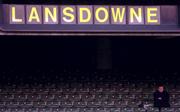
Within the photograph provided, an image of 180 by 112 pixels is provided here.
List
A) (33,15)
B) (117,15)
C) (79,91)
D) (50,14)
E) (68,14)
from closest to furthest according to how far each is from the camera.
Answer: (33,15), (50,14), (68,14), (117,15), (79,91)

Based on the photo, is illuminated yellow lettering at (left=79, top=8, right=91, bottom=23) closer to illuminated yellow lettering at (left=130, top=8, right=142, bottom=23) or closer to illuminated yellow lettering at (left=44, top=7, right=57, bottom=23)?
illuminated yellow lettering at (left=44, top=7, right=57, bottom=23)

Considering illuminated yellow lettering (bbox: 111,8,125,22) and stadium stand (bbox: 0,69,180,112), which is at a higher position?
illuminated yellow lettering (bbox: 111,8,125,22)

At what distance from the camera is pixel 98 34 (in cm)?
2202

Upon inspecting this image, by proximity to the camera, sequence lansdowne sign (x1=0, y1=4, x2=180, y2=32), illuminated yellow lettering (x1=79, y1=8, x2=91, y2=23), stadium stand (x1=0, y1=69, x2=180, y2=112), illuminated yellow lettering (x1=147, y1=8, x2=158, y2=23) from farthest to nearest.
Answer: stadium stand (x1=0, y1=69, x2=180, y2=112), illuminated yellow lettering (x1=147, y1=8, x2=158, y2=23), illuminated yellow lettering (x1=79, y1=8, x2=91, y2=23), lansdowne sign (x1=0, y1=4, x2=180, y2=32)

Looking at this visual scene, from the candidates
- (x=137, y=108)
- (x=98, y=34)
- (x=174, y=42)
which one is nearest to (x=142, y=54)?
(x=174, y=42)

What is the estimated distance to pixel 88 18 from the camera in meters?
22.0

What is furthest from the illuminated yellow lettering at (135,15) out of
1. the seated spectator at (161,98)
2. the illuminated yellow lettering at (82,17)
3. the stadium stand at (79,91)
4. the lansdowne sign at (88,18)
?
the stadium stand at (79,91)

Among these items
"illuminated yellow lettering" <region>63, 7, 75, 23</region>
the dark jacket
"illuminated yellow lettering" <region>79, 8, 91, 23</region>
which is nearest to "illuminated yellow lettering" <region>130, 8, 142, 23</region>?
"illuminated yellow lettering" <region>79, 8, 91, 23</region>

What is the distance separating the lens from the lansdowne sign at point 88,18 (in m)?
21.6

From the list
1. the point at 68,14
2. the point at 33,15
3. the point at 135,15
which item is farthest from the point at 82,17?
the point at 135,15

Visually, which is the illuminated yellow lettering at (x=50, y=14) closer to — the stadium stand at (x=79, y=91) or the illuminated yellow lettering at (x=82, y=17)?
the illuminated yellow lettering at (x=82, y=17)

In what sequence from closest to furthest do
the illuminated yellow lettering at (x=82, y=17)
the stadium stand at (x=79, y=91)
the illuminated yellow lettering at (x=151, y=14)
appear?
the illuminated yellow lettering at (x=82, y=17), the illuminated yellow lettering at (x=151, y=14), the stadium stand at (x=79, y=91)

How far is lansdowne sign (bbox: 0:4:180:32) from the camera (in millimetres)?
21609

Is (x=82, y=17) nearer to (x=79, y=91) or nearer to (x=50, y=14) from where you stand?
(x=50, y=14)
